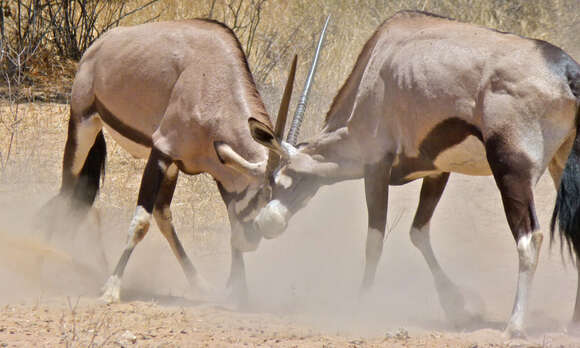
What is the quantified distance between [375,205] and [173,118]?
5.36ft

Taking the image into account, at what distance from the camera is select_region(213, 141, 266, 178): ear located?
255 inches

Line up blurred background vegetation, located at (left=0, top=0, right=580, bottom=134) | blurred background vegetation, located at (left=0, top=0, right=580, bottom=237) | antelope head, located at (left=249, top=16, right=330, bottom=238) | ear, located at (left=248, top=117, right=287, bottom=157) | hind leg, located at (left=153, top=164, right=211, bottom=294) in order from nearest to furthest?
ear, located at (left=248, top=117, right=287, bottom=157) < antelope head, located at (left=249, top=16, right=330, bottom=238) < hind leg, located at (left=153, top=164, right=211, bottom=294) < blurred background vegetation, located at (left=0, top=0, right=580, bottom=237) < blurred background vegetation, located at (left=0, top=0, right=580, bottom=134)

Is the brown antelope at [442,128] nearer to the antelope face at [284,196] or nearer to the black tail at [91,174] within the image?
the antelope face at [284,196]

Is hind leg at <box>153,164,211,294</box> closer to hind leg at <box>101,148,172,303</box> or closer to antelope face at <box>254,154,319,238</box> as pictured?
hind leg at <box>101,148,172,303</box>

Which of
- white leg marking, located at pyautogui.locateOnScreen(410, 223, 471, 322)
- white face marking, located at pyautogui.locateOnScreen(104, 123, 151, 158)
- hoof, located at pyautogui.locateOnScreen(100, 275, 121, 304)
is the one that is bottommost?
hoof, located at pyautogui.locateOnScreen(100, 275, 121, 304)

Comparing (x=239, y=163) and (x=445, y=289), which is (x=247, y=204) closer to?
(x=239, y=163)

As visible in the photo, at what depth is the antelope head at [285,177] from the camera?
6.39 meters

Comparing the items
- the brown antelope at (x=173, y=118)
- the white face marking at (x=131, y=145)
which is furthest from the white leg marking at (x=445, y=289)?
the white face marking at (x=131, y=145)

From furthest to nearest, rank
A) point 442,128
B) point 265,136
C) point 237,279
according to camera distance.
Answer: point 237,279 < point 265,136 < point 442,128

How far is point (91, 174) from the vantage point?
25.3 feet

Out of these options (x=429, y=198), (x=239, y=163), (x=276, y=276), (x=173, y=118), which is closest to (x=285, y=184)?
(x=239, y=163)

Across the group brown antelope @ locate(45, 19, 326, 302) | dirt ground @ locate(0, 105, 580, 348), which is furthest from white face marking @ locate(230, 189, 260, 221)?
dirt ground @ locate(0, 105, 580, 348)

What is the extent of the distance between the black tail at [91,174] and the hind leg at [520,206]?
358 centimetres

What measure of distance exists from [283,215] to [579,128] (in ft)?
7.00
